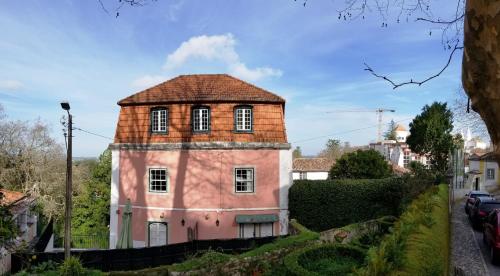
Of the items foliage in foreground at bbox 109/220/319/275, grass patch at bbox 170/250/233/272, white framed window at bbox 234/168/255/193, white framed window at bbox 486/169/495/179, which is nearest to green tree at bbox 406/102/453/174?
white framed window at bbox 486/169/495/179

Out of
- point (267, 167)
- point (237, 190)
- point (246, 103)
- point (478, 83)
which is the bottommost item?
point (237, 190)

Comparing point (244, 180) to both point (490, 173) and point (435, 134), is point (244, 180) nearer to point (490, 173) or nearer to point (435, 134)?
point (435, 134)

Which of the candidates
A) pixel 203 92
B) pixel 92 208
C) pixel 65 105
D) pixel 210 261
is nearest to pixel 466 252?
pixel 210 261

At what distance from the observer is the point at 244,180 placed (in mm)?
21719

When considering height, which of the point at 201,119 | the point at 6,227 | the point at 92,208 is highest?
the point at 201,119

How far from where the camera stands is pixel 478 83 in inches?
83.0

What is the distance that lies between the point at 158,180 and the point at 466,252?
15.8 m

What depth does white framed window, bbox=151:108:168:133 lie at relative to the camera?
71.3 feet

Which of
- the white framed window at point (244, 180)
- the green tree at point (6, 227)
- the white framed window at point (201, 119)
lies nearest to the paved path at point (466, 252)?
the green tree at point (6, 227)

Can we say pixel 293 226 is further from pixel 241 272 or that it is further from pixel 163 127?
pixel 163 127

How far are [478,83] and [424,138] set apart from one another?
138 feet

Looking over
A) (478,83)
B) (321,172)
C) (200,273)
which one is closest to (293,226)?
(200,273)

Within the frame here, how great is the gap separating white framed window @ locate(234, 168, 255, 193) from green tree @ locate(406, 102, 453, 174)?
80.7ft

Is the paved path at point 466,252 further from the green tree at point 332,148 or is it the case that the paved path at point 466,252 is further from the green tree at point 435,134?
the green tree at point 332,148
